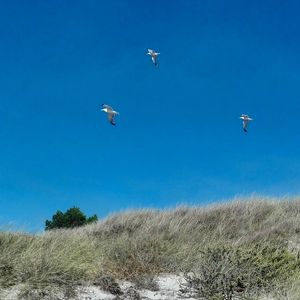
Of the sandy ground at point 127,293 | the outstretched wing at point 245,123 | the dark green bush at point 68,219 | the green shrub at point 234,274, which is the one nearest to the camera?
the sandy ground at point 127,293

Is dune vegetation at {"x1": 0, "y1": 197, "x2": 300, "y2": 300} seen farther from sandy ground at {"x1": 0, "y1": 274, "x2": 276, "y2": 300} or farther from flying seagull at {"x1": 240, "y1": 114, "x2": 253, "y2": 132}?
flying seagull at {"x1": 240, "y1": 114, "x2": 253, "y2": 132}

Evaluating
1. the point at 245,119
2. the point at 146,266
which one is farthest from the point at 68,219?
the point at 146,266

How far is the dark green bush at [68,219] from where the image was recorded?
2688 centimetres

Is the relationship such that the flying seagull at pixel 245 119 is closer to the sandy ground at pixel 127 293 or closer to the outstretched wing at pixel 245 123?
the outstretched wing at pixel 245 123

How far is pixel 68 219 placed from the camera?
27125mm

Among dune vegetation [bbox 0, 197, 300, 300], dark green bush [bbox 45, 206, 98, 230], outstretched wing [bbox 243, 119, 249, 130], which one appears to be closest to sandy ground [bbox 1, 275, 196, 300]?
dune vegetation [bbox 0, 197, 300, 300]

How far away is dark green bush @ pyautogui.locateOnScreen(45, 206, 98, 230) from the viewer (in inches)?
1058

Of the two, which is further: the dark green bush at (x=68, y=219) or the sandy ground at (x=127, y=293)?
the dark green bush at (x=68, y=219)

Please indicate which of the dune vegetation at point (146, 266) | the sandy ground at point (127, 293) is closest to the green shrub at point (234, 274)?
the dune vegetation at point (146, 266)

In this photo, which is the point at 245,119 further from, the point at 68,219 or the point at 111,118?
the point at 68,219

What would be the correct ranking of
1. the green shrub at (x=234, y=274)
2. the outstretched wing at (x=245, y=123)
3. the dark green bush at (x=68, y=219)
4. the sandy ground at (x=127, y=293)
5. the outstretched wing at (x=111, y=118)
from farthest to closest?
1. the dark green bush at (x=68, y=219)
2. the outstretched wing at (x=245, y=123)
3. the outstretched wing at (x=111, y=118)
4. the green shrub at (x=234, y=274)
5. the sandy ground at (x=127, y=293)

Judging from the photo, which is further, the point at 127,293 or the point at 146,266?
the point at 146,266

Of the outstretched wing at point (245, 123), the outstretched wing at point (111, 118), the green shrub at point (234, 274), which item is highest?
the outstretched wing at point (245, 123)

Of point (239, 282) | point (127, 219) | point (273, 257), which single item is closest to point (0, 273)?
point (239, 282)
